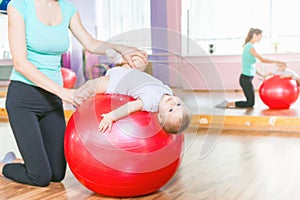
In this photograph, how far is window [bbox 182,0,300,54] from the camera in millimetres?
7645

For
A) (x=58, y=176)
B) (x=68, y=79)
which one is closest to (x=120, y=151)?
(x=58, y=176)

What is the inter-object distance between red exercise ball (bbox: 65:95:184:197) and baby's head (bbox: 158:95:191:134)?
0.03 m

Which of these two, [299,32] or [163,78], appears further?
[299,32]

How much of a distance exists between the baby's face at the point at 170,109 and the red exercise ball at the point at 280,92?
9.82 ft

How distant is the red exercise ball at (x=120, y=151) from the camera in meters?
2.08

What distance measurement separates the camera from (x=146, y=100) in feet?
6.99

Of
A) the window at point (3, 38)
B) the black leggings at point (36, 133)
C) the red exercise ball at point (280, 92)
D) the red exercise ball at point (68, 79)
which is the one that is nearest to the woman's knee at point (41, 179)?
the black leggings at point (36, 133)

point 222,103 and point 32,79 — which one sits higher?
point 32,79

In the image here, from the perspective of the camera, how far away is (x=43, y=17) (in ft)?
7.83

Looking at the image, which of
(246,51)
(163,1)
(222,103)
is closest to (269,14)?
(163,1)

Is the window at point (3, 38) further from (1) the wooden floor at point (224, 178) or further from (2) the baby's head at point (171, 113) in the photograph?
(2) the baby's head at point (171, 113)

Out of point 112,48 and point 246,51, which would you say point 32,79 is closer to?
point 112,48

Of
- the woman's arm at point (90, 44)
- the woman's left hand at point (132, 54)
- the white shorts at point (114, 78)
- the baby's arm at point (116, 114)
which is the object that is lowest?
the baby's arm at point (116, 114)

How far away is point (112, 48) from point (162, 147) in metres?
0.68
